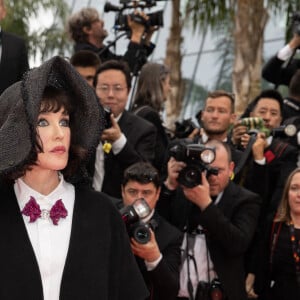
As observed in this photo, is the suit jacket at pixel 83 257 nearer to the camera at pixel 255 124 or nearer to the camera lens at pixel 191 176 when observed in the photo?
the camera lens at pixel 191 176

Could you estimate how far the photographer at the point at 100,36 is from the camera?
637cm

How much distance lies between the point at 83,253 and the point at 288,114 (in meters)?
3.82

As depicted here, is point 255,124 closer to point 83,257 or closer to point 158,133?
point 158,133

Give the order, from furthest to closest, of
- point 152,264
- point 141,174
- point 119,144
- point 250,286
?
point 250,286 → point 119,144 → point 141,174 → point 152,264

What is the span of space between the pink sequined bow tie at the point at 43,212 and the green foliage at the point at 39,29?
13336mm

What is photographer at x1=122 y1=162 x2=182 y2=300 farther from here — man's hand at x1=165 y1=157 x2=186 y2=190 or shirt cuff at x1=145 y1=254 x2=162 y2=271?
man's hand at x1=165 y1=157 x2=186 y2=190

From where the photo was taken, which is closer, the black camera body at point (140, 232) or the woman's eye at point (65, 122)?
the woman's eye at point (65, 122)

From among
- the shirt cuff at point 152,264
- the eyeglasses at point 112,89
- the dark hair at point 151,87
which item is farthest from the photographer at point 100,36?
the shirt cuff at point 152,264

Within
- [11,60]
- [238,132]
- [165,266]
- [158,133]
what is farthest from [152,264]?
[238,132]

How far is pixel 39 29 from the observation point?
56.7 feet

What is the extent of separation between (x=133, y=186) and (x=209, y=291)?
0.82 meters

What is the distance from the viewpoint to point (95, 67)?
19.9 feet

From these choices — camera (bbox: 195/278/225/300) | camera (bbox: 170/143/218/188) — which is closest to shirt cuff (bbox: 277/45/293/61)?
camera (bbox: 170/143/218/188)

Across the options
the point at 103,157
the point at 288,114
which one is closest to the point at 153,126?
the point at 103,157
